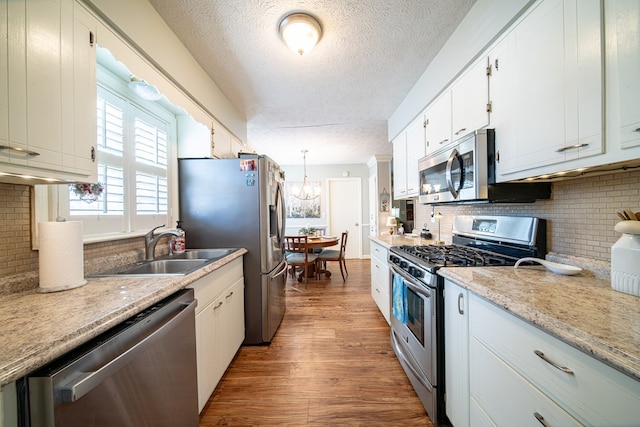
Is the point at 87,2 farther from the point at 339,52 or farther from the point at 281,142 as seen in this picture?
the point at 281,142

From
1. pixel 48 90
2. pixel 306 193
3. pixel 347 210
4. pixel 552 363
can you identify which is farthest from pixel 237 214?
pixel 347 210

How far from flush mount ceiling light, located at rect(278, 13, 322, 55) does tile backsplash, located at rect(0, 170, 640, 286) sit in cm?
167

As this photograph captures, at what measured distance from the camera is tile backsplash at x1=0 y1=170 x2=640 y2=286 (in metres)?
1.01

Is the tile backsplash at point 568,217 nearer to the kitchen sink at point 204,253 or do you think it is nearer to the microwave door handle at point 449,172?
the microwave door handle at point 449,172

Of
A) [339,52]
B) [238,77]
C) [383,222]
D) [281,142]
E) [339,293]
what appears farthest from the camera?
[383,222]

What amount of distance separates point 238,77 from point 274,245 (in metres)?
1.64

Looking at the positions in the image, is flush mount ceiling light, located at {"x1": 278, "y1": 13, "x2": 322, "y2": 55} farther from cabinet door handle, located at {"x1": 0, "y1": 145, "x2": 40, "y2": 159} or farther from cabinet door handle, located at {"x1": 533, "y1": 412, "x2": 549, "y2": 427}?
cabinet door handle, located at {"x1": 533, "y1": 412, "x2": 549, "y2": 427}

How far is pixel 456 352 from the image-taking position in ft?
3.97

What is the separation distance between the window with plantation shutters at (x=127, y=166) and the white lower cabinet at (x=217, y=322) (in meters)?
0.74

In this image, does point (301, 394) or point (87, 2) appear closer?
point (87, 2)

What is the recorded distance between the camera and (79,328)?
67cm

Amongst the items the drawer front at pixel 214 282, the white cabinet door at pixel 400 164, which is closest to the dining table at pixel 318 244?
the white cabinet door at pixel 400 164

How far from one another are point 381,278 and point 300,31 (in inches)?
91.6

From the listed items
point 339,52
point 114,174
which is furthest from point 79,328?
Answer: point 339,52
